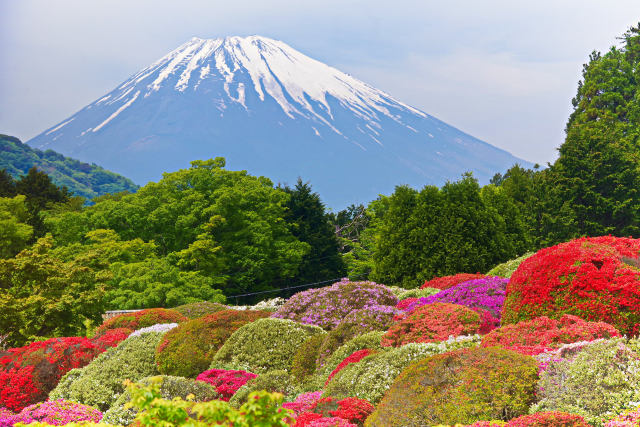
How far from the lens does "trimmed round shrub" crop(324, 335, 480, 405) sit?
24.5 ft

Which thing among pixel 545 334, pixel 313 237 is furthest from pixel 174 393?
pixel 313 237

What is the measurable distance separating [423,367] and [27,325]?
1395 cm

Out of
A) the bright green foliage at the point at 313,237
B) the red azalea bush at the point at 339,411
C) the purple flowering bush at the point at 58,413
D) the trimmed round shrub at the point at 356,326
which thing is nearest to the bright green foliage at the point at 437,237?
the trimmed round shrub at the point at 356,326

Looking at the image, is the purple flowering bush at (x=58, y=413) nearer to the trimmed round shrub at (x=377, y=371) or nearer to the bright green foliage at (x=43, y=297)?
the trimmed round shrub at (x=377, y=371)

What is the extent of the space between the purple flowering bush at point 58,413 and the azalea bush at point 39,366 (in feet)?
5.59

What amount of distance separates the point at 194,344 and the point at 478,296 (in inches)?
244

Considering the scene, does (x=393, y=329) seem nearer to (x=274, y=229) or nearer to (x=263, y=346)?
(x=263, y=346)

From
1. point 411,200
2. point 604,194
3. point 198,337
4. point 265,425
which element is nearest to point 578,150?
point 604,194

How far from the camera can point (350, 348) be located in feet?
31.4

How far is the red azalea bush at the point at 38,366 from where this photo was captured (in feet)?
37.9

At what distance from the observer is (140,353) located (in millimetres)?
11914

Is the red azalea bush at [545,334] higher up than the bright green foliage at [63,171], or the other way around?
the bright green foliage at [63,171]

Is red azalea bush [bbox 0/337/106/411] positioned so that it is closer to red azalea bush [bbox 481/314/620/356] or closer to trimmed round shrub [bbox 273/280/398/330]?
trimmed round shrub [bbox 273/280/398/330]

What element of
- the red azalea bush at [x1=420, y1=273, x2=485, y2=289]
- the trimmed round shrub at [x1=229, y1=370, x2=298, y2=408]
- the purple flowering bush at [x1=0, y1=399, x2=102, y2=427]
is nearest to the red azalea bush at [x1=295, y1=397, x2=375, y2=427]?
the trimmed round shrub at [x1=229, y1=370, x2=298, y2=408]
